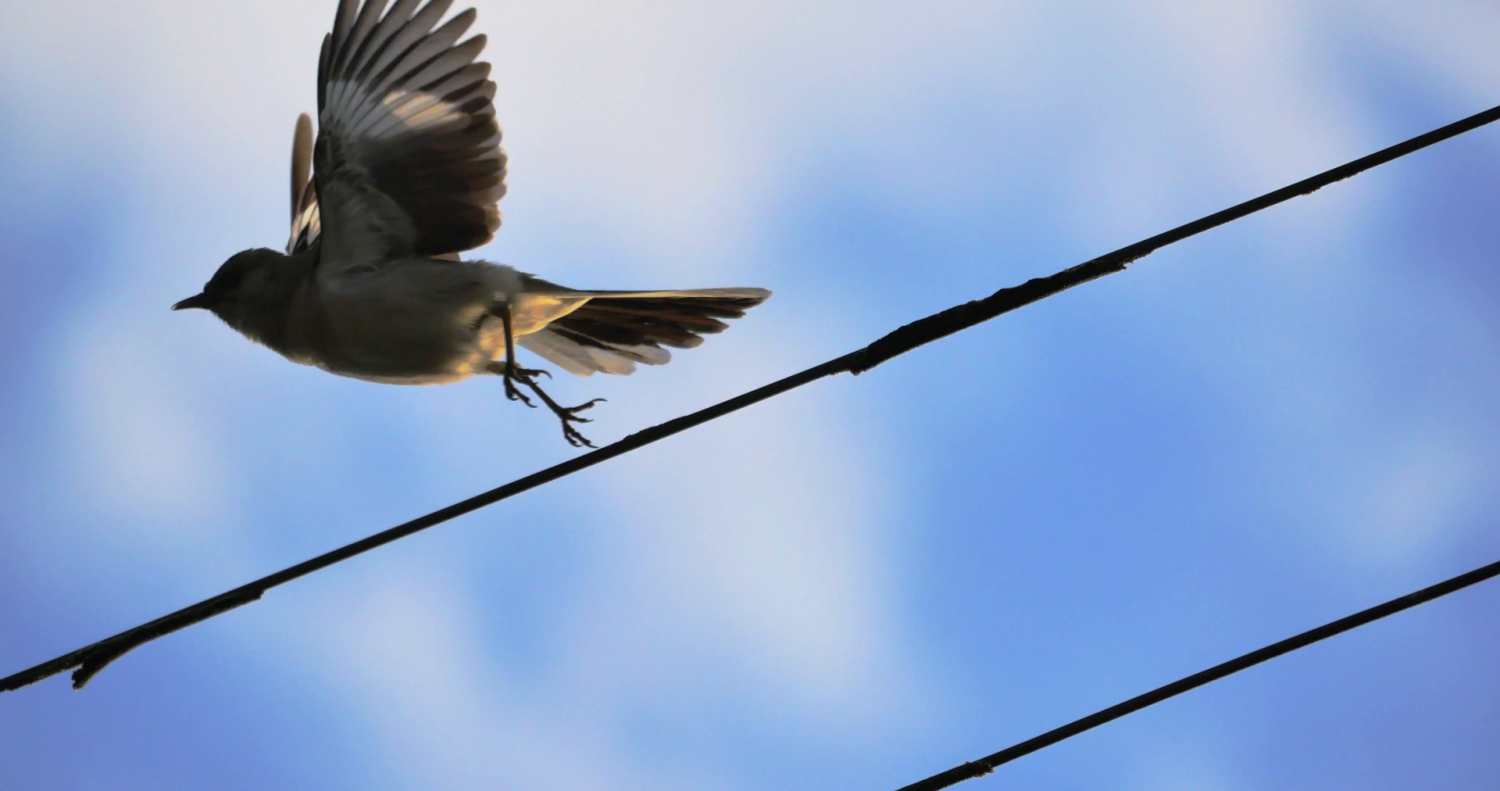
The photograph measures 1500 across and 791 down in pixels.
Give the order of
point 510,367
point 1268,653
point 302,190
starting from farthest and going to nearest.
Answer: point 302,190
point 510,367
point 1268,653

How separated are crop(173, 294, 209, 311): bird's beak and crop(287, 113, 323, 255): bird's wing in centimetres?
184

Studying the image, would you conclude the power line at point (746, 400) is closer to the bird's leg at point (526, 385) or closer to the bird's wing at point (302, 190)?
the bird's leg at point (526, 385)

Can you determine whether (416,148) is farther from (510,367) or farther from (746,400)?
(746,400)

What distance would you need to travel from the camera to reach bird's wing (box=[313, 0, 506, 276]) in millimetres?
5824

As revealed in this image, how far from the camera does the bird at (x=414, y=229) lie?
18.0ft

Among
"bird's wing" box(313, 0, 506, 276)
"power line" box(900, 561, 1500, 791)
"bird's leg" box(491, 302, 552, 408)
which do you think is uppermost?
"bird's wing" box(313, 0, 506, 276)

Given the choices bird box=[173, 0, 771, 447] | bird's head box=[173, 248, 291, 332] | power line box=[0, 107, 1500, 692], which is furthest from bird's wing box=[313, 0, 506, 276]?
power line box=[0, 107, 1500, 692]

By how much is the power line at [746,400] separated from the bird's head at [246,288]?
8.64 feet

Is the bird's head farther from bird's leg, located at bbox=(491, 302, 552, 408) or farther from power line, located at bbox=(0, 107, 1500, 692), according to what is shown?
power line, located at bbox=(0, 107, 1500, 692)

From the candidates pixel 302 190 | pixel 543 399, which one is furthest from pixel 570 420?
pixel 302 190

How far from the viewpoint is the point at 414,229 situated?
5855 mm

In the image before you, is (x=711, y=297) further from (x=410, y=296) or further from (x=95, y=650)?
(x=95, y=650)

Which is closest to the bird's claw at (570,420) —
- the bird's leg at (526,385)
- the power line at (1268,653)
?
the bird's leg at (526,385)

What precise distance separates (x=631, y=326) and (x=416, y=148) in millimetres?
1433
